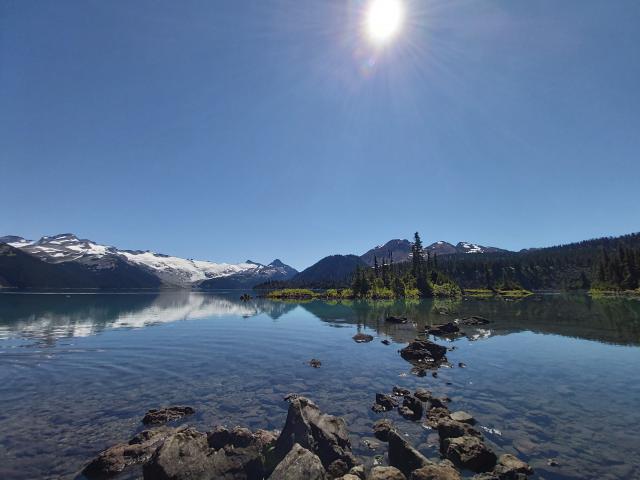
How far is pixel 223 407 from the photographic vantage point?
2255 cm

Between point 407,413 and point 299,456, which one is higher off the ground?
point 299,456

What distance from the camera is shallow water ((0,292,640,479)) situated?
16500mm

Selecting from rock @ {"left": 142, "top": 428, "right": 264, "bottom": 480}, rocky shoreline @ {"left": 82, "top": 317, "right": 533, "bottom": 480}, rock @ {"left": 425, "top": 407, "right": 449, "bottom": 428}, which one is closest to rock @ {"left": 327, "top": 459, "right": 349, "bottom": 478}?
rocky shoreline @ {"left": 82, "top": 317, "right": 533, "bottom": 480}

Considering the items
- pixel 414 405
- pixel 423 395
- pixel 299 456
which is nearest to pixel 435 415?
pixel 414 405

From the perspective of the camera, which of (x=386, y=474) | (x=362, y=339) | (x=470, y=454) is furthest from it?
(x=362, y=339)

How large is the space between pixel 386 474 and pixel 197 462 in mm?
7915

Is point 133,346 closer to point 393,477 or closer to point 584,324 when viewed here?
point 393,477

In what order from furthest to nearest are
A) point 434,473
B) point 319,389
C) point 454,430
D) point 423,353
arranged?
point 423,353, point 319,389, point 454,430, point 434,473

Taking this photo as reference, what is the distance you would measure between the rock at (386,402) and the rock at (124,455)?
13161 mm

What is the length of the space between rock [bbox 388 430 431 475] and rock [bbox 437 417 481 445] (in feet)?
10.3

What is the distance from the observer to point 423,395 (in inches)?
939

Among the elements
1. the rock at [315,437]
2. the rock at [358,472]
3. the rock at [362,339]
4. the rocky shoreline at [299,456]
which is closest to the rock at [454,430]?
the rocky shoreline at [299,456]

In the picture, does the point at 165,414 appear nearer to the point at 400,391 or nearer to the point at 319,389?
the point at 319,389

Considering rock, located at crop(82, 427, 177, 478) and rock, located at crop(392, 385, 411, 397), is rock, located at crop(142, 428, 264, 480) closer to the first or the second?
rock, located at crop(82, 427, 177, 478)
